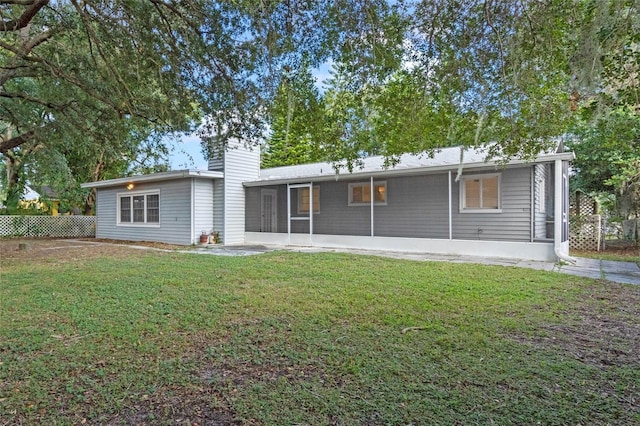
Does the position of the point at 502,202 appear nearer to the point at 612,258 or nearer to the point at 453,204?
the point at 453,204

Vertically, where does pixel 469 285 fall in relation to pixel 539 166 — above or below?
below

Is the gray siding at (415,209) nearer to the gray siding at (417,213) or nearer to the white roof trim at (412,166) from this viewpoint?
the gray siding at (417,213)

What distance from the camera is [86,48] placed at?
21.2 ft

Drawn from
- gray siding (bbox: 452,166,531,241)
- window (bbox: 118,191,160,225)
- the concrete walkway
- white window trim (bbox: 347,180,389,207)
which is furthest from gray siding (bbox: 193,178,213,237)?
the concrete walkway

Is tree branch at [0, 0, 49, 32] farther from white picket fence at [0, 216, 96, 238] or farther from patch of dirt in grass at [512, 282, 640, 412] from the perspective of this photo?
white picket fence at [0, 216, 96, 238]

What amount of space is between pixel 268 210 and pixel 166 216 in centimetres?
357

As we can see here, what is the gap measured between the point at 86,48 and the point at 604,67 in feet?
24.3

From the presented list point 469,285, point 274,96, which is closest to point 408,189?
point 469,285

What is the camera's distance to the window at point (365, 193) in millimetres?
11906

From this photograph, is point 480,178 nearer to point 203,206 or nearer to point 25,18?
point 203,206

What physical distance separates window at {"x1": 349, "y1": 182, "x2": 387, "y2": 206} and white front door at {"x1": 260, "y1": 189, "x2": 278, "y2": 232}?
3.24m

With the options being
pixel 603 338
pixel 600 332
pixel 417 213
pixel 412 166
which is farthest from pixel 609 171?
pixel 603 338

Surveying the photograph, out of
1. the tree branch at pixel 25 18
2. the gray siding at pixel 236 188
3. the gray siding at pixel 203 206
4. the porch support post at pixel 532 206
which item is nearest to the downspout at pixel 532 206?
the porch support post at pixel 532 206

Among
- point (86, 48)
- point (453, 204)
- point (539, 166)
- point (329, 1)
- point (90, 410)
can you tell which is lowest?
point (90, 410)
